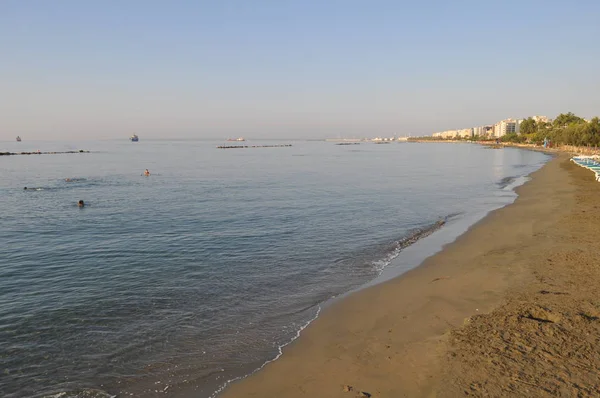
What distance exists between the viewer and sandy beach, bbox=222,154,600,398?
805 centimetres

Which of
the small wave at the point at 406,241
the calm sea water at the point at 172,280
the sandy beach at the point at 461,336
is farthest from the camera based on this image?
the small wave at the point at 406,241

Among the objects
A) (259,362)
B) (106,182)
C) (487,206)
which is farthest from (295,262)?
(106,182)

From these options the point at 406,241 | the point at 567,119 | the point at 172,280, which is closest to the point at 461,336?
the point at 172,280

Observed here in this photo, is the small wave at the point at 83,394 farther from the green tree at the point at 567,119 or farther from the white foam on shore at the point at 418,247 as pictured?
the green tree at the point at 567,119

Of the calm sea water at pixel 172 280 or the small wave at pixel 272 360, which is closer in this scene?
the small wave at pixel 272 360

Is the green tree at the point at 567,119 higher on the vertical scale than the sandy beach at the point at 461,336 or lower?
higher

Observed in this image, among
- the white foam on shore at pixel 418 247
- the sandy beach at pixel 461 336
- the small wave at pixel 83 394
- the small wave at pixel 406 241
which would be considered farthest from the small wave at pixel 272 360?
the small wave at pixel 406 241

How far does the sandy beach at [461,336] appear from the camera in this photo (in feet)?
26.4

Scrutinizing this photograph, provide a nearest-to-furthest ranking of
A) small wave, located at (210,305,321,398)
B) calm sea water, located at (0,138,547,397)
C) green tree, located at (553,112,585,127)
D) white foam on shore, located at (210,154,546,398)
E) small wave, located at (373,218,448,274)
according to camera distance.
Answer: small wave, located at (210,305,321,398), calm sea water, located at (0,138,547,397), white foam on shore, located at (210,154,546,398), small wave, located at (373,218,448,274), green tree, located at (553,112,585,127)

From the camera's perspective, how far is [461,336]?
9922 millimetres

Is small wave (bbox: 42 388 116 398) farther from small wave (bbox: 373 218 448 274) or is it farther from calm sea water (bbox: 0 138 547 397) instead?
small wave (bbox: 373 218 448 274)

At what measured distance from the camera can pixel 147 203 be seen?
3678 cm

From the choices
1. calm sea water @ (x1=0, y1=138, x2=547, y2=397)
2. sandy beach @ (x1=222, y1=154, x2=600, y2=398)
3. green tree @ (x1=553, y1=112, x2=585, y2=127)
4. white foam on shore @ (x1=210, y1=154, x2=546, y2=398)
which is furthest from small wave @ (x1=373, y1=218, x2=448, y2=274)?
green tree @ (x1=553, y1=112, x2=585, y2=127)

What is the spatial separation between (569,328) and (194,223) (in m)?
22.2
